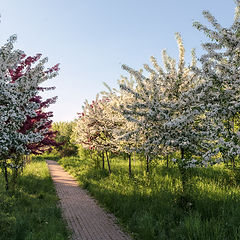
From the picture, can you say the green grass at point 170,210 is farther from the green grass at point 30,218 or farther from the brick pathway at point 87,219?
the green grass at point 30,218

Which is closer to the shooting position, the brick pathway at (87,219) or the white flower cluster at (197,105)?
the white flower cluster at (197,105)

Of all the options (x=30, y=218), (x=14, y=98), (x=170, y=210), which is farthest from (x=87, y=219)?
(x=14, y=98)

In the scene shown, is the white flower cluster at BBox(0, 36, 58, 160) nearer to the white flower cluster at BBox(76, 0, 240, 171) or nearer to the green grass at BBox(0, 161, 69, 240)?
the green grass at BBox(0, 161, 69, 240)

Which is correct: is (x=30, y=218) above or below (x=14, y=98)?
below

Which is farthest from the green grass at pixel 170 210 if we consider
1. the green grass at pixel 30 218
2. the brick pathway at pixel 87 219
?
the green grass at pixel 30 218

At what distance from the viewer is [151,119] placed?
688 centimetres

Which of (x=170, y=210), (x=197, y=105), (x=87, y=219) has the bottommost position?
(x=87, y=219)

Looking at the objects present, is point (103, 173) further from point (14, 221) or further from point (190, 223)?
point (190, 223)

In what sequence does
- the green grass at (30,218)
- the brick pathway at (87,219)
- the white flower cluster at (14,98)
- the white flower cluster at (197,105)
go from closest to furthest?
the white flower cluster at (14,98), the white flower cluster at (197,105), the green grass at (30,218), the brick pathway at (87,219)

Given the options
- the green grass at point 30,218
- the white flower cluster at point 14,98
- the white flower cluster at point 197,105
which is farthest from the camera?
the green grass at point 30,218

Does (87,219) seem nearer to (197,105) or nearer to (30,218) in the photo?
(30,218)

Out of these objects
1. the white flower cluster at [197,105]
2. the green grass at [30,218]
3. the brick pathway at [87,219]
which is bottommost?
the brick pathway at [87,219]

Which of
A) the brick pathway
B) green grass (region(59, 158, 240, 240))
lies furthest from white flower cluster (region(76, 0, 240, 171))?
the brick pathway

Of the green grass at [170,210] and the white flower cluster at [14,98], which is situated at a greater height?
the white flower cluster at [14,98]
